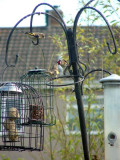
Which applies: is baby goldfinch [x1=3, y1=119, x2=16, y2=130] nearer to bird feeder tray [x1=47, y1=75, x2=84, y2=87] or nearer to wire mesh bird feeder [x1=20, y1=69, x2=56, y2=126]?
wire mesh bird feeder [x1=20, y1=69, x2=56, y2=126]

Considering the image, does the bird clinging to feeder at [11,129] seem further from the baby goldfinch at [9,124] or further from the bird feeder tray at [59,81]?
the bird feeder tray at [59,81]

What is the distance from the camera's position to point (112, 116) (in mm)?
4262

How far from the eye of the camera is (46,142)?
820 cm

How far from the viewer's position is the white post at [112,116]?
4.18m

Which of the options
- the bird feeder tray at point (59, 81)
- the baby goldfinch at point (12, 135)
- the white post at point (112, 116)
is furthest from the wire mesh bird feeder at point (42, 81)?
the white post at point (112, 116)

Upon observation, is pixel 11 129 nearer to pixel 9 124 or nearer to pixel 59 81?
pixel 9 124

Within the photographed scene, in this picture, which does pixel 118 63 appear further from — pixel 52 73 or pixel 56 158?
pixel 52 73

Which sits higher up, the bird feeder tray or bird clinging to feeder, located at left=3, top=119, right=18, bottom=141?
the bird feeder tray

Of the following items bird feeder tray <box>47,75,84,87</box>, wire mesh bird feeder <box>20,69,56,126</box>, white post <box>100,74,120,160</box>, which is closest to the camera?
bird feeder tray <box>47,75,84,87</box>

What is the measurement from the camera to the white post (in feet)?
13.7

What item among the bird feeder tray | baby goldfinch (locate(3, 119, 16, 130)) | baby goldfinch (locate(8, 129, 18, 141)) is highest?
the bird feeder tray

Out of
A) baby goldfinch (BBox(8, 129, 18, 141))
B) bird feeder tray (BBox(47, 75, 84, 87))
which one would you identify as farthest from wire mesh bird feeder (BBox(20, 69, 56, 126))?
baby goldfinch (BBox(8, 129, 18, 141))

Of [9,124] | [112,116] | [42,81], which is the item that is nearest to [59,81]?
[42,81]

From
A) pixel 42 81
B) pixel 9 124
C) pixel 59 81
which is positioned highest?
pixel 59 81
